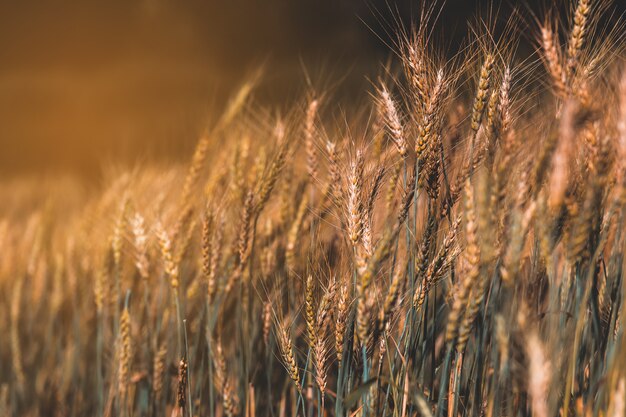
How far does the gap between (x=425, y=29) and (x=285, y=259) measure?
2.30ft

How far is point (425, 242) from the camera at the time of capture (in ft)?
3.35

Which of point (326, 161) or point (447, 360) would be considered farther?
point (326, 161)

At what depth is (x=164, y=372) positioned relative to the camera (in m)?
1.55

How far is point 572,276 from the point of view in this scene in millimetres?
1057

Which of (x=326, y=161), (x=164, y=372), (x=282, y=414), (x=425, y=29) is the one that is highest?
(x=425, y=29)

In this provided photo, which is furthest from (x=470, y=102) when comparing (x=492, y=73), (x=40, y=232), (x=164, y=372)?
(x=40, y=232)

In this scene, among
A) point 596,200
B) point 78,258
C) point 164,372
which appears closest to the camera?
point 596,200

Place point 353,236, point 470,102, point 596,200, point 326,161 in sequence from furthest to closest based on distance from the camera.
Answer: point 326,161 < point 470,102 < point 353,236 < point 596,200

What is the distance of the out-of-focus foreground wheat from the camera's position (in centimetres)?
88

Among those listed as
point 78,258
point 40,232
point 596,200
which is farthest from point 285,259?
point 40,232

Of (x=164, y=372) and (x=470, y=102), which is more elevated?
(x=470, y=102)

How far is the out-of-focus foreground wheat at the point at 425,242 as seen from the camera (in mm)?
881

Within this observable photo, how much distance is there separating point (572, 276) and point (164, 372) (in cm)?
105

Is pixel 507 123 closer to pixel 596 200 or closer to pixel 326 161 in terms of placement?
pixel 596 200
